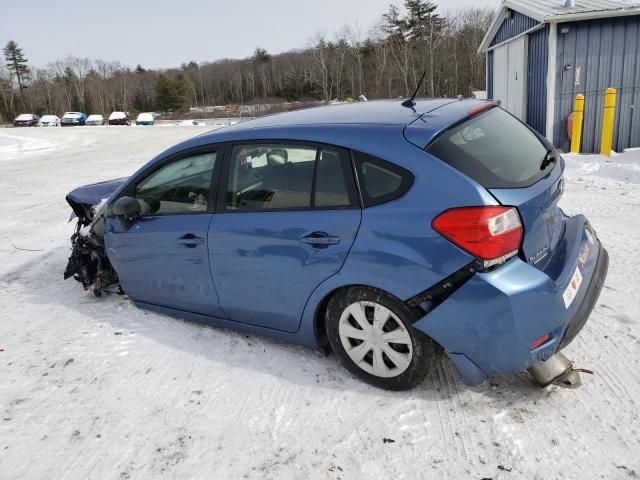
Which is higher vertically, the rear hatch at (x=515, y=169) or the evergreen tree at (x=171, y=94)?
the evergreen tree at (x=171, y=94)

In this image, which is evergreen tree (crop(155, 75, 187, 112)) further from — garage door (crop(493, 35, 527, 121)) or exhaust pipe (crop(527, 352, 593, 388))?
exhaust pipe (crop(527, 352, 593, 388))

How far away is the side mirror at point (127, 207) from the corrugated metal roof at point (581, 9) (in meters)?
10.5

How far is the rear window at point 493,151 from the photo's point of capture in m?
2.58

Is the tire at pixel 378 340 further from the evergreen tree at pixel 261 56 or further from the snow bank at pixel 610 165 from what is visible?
the evergreen tree at pixel 261 56

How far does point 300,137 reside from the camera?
3027 mm

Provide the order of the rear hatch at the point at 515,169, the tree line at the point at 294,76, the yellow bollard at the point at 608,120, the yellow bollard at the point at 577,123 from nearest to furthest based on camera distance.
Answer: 1. the rear hatch at the point at 515,169
2. the yellow bollard at the point at 608,120
3. the yellow bollard at the point at 577,123
4. the tree line at the point at 294,76

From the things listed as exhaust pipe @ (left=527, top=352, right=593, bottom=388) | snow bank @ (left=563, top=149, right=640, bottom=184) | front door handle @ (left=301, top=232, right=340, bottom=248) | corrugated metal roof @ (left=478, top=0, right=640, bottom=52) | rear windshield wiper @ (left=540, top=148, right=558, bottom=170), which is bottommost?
exhaust pipe @ (left=527, top=352, right=593, bottom=388)

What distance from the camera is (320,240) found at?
2830 mm

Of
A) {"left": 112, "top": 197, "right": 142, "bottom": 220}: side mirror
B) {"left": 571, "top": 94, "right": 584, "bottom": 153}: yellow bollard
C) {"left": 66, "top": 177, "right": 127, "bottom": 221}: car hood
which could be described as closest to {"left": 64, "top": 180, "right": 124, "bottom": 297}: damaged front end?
{"left": 66, "top": 177, "right": 127, "bottom": 221}: car hood

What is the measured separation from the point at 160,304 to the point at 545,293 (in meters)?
2.83

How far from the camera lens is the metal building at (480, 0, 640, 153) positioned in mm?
10812

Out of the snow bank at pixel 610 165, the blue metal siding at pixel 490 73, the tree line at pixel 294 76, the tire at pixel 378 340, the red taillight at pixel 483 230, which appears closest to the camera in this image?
the red taillight at pixel 483 230

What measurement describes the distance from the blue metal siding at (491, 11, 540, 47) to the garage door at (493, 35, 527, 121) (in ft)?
0.73

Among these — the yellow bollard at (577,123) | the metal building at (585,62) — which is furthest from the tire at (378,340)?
the metal building at (585,62)
